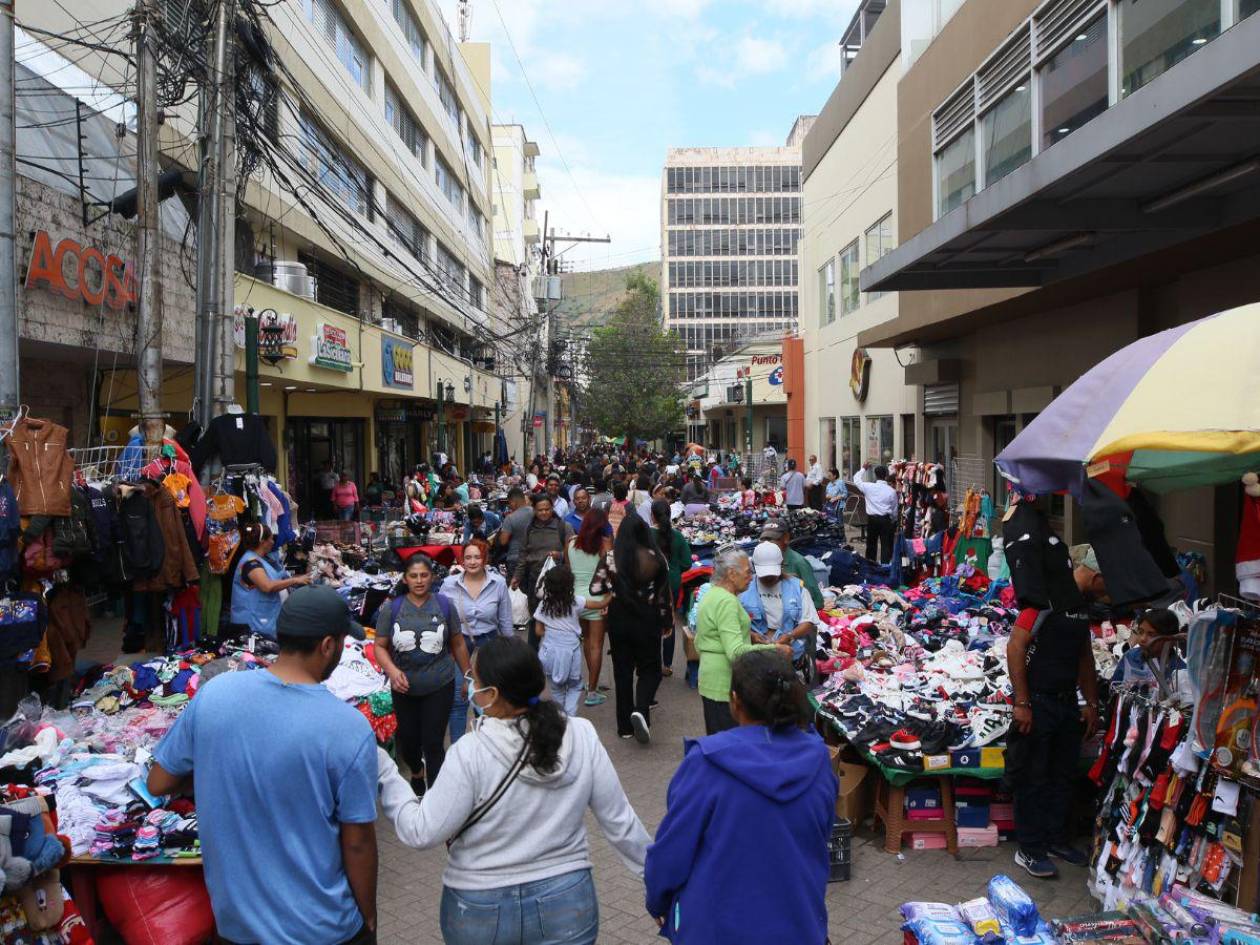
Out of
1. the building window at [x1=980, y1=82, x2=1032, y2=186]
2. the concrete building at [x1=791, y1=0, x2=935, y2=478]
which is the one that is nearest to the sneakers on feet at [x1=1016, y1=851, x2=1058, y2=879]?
the building window at [x1=980, y1=82, x2=1032, y2=186]

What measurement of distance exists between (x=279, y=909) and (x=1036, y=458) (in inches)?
147

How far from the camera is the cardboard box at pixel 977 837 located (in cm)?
545

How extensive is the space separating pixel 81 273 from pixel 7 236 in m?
2.91

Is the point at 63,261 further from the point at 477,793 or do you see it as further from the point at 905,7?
the point at 905,7

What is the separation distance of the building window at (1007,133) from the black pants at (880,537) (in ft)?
18.1

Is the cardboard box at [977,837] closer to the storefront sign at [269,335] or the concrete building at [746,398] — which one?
the storefront sign at [269,335]

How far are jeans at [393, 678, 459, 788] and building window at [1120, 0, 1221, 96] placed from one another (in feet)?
23.0

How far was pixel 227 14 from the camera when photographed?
920cm

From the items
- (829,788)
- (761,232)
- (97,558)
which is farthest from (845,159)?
(761,232)

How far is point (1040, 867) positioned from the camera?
5.03 meters

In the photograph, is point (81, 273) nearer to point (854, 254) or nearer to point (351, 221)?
point (351, 221)

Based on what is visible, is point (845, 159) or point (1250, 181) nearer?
point (1250, 181)

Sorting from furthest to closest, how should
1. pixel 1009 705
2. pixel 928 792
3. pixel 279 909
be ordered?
pixel 1009 705 → pixel 928 792 → pixel 279 909

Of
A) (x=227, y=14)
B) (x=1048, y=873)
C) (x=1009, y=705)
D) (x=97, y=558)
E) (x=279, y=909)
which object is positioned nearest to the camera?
(x=279, y=909)
